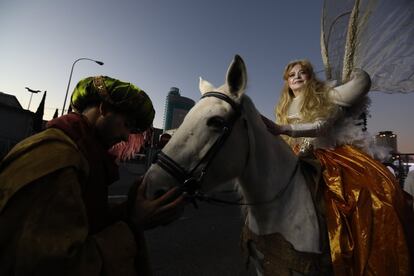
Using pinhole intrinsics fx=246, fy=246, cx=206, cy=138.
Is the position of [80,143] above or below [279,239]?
above

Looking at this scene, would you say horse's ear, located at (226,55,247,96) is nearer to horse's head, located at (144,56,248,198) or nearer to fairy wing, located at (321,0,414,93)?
horse's head, located at (144,56,248,198)

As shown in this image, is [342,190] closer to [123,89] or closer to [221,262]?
[123,89]

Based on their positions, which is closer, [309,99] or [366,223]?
[366,223]

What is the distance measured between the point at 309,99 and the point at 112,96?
1.94 meters

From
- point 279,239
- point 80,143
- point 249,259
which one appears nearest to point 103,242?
point 80,143

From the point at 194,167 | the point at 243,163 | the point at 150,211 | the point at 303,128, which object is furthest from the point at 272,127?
the point at 150,211

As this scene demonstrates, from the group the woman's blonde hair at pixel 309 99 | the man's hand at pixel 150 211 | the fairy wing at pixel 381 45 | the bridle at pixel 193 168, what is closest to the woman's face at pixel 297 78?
the woman's blonde hair at pixel 309 99

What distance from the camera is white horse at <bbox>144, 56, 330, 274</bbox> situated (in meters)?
1.52

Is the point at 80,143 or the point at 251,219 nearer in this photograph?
the point at 80,143

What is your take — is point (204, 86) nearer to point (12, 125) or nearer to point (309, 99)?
point (309, 99)

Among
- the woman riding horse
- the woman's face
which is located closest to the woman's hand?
the woman riding horse

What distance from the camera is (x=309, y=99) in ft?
8.21

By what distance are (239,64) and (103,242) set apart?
1.32 metres

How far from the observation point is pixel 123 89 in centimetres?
138
